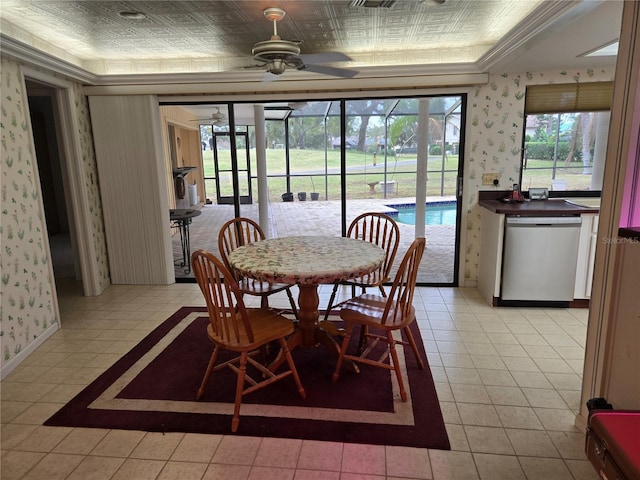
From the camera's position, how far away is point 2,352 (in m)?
2.59

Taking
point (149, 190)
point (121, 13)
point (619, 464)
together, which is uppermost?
point (121, 13)

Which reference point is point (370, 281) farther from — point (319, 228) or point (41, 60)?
point (319, 228)

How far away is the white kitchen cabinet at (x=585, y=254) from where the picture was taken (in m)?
3.37

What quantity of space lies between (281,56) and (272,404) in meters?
1.99

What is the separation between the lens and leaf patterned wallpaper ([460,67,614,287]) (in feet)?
12.1

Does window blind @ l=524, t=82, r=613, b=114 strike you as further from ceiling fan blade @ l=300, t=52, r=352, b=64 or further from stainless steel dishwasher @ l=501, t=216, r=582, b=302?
ceiling fan blade @ l=300, t=52, r=352, b=64

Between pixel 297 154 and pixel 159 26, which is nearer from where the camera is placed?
pixel 159 26

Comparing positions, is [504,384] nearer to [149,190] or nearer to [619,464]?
[619,464]

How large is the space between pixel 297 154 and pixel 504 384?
7759 mm

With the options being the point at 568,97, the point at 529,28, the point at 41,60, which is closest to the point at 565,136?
the point at 568,97

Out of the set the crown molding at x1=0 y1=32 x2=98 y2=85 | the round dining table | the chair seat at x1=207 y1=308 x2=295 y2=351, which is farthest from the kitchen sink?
the crown molding at x1=0 y1=32 x2=98 y2=85

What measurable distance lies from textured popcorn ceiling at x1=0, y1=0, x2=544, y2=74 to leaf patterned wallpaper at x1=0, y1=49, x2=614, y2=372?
1.32 ft

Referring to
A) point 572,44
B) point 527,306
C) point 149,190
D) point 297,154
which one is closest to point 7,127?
point 149,190

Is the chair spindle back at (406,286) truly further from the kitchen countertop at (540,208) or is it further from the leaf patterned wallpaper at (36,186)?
the leaf patterned wallpaper at (36,186)
